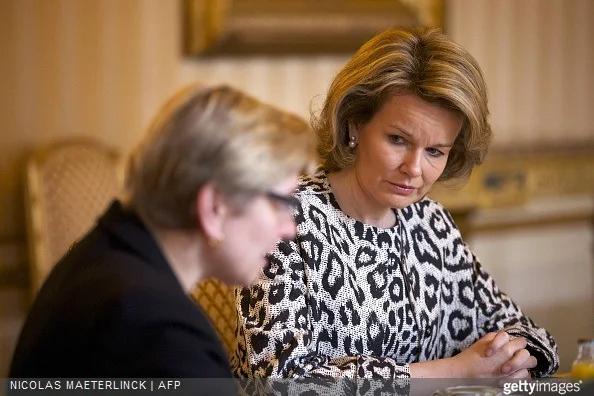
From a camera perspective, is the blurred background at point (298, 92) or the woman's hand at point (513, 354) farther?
the blurred background at point (298, 92)

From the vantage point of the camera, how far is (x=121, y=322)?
1302 mm

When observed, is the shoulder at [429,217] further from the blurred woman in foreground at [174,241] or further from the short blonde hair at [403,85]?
the blurred woman in foreground at [174,241]

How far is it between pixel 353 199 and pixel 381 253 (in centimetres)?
15

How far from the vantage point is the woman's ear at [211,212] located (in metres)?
1.32

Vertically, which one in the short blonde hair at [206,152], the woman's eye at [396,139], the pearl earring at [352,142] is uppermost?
the short blonde hair at [206,152]

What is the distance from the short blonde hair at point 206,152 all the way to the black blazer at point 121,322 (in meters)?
0.07

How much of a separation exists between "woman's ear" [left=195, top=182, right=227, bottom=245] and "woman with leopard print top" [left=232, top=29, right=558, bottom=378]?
62 centimetres

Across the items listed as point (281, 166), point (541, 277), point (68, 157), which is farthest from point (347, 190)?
point (541, 277)

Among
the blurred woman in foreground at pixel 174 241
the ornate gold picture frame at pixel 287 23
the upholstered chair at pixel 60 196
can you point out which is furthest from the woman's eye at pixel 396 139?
the ornate gold picture frame at pixel 287 23

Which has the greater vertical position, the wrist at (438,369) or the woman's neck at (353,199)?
the woman's neck at (353,199)

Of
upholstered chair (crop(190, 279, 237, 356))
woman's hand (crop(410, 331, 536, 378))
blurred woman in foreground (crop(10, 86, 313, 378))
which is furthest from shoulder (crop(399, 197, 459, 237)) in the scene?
blurred woman in foreground (crop(10, 86, 313, 378))

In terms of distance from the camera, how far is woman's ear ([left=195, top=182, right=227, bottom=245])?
4.33 ft

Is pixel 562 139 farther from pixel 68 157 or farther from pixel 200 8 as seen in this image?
pixel 68 157

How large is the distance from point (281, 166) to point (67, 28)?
262 centimetres
